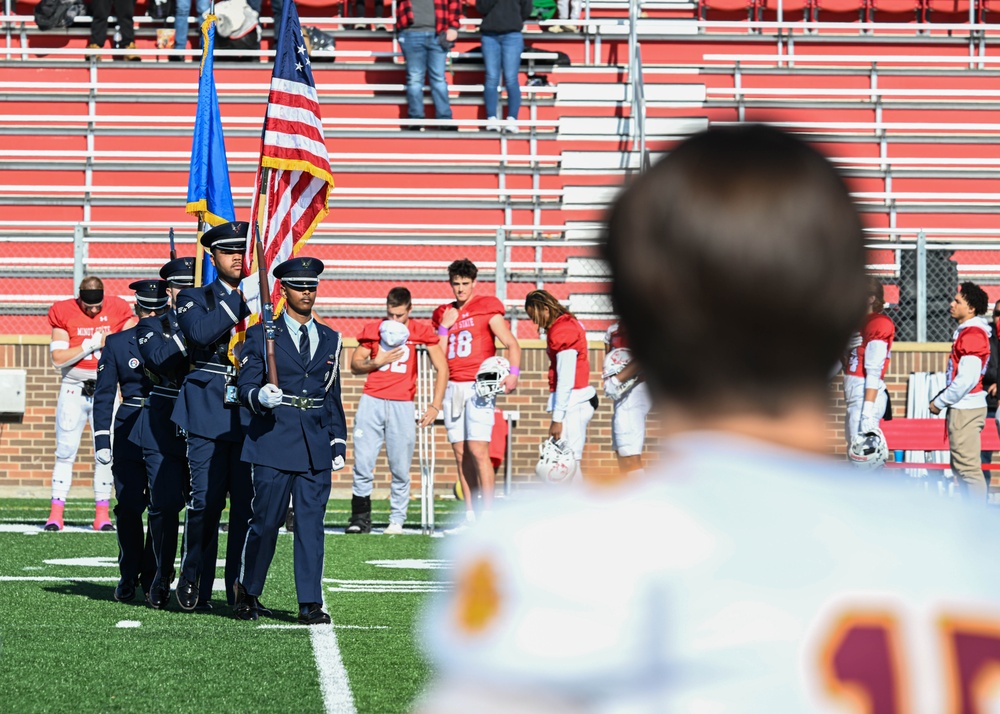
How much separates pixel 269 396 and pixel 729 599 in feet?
22.1

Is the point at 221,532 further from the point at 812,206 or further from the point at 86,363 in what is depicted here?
the point at 812,206

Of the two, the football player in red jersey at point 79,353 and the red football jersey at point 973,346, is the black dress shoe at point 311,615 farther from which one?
the red football jersey at point 973,346

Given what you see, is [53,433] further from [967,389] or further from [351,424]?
[967,389]

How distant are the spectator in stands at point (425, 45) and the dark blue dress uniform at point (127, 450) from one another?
9694 mm

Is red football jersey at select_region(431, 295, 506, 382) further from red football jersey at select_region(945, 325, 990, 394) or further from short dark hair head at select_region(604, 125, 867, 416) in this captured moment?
short dark hair head at select_region(604, 125, 867, 416)

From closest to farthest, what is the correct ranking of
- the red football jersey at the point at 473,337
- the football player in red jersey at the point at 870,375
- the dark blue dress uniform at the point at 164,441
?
the dark blue dress uniform at the point at 164,441, the football player in red jersey at the point at 870,375, the red football jersey at the point at 473,337

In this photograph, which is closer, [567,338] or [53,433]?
[567,338]

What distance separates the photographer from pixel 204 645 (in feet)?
23.2

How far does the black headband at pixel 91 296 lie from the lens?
12.5 m

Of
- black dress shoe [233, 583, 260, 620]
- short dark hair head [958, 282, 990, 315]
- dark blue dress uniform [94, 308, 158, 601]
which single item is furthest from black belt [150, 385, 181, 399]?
short dark hair head [958, 282, 990, 315]

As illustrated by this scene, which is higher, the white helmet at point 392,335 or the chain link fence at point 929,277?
the chain link fence at point 929,277

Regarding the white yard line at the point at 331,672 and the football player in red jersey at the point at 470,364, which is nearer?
the white yard line at the point at 331,672

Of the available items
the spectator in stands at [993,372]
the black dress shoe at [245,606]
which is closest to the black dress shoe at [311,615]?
the black dress shoe at [245,606]

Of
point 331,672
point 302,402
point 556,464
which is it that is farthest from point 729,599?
point 556,464
